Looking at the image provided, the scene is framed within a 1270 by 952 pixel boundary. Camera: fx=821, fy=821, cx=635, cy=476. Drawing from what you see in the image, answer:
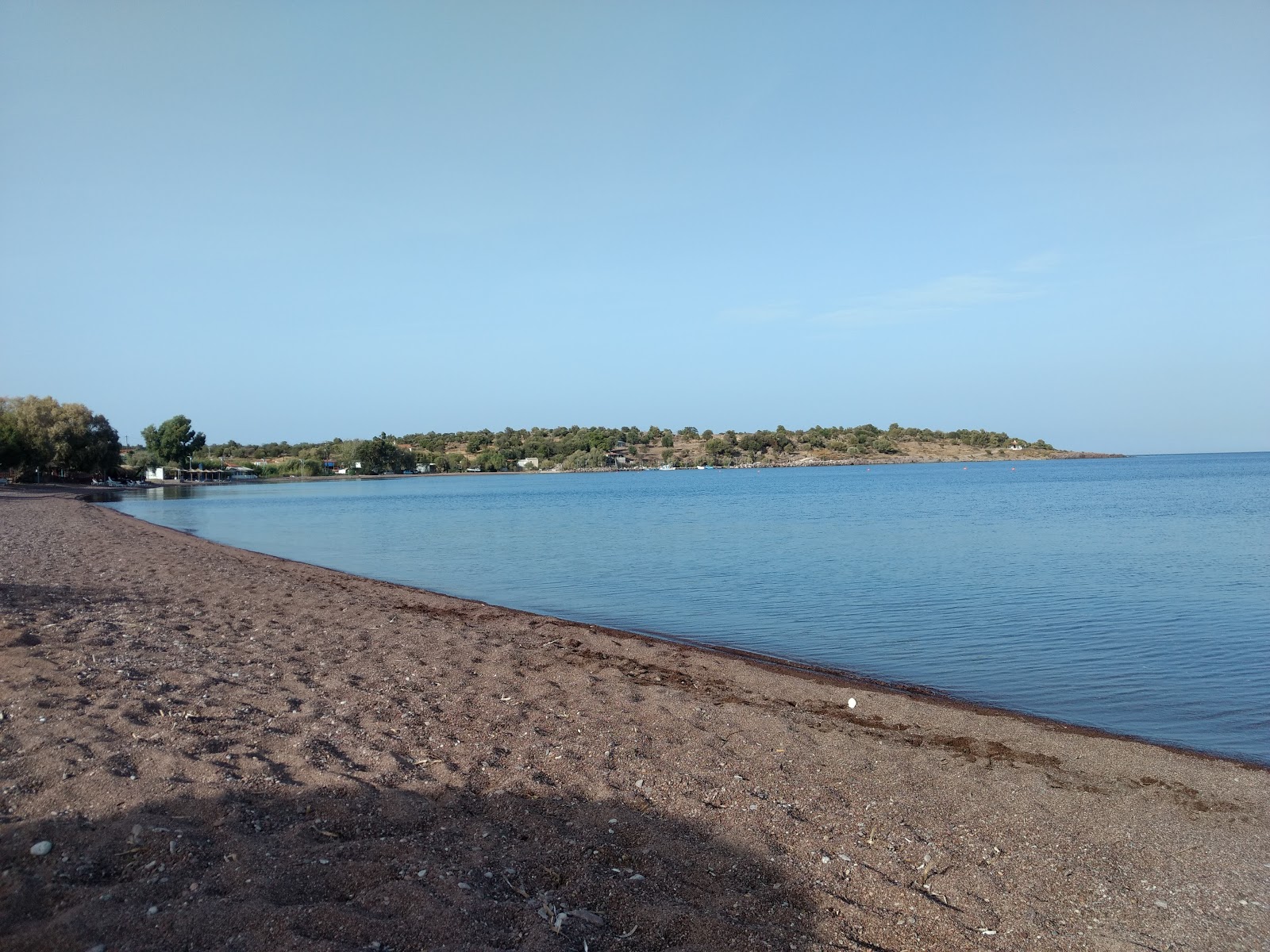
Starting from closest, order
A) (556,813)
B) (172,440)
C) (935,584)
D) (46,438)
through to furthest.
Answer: (556,813)
(935,584)
(46,438)
(172,440)

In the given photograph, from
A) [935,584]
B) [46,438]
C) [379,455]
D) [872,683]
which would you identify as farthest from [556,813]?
[379,455]

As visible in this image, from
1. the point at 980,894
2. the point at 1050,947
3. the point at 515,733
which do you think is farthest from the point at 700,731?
the point at 1050,947

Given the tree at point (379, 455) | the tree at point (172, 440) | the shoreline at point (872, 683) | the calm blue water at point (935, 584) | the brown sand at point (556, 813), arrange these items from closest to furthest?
the brown sand at point (556, 813), the shoreline at point (872, 683), the calm blue water at point (935, 584), the tree at point (172, 440), the tree at point (379, 455)

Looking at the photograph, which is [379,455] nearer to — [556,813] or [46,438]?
[46,438]

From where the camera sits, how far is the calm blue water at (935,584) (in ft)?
39.0

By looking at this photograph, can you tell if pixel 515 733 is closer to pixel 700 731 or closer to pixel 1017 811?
pixel 700 731

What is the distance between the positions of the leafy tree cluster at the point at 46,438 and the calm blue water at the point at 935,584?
3672 cm

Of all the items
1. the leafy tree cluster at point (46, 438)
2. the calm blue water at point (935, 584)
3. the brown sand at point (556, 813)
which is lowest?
the calm blue water at point (935, 584)

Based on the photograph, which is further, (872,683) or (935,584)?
(935,584)

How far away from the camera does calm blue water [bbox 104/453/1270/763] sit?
11875 millimetres

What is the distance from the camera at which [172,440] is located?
123250mm

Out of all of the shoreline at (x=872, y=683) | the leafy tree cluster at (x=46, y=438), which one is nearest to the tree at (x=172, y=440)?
the leafy tree cluster at (x=46, y=438)

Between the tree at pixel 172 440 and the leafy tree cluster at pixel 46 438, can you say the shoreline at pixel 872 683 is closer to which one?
A: the leafy tree cluster at pixel 46 438

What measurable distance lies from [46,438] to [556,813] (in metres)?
90.0
